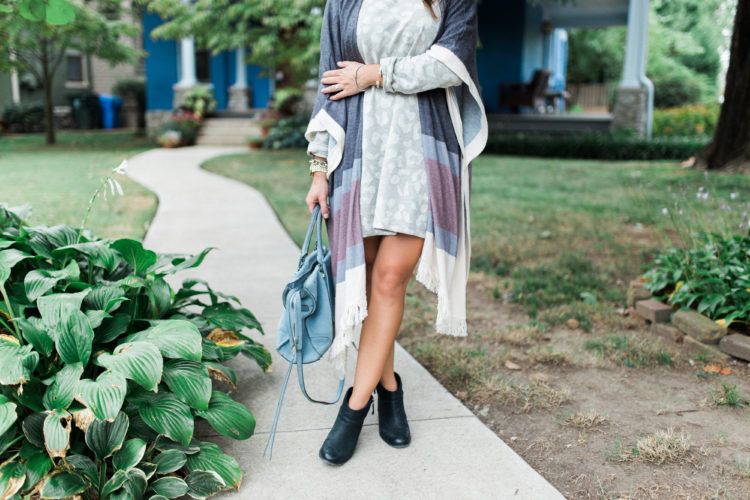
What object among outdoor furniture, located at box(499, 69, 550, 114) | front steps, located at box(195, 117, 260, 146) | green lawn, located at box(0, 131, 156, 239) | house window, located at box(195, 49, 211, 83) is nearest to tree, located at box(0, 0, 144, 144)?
green lawn, located at box(0, 131, 156, 239)

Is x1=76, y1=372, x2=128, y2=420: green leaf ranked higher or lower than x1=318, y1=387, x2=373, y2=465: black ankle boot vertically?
higher

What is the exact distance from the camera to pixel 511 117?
15.7 metres

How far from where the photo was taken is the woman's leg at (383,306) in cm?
224

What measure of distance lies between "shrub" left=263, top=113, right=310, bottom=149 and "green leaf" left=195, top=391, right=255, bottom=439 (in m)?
11.8

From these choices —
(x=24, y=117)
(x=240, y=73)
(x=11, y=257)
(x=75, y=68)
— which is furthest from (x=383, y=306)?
(x=75, y=68)

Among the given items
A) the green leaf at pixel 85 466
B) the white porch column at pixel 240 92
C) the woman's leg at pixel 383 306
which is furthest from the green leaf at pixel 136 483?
the white porch column at pixel 240 92

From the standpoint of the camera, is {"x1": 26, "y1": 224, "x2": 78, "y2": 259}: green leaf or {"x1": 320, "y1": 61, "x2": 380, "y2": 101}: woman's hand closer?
{"x1": 320, "y1": 61, "x2": 380, "y2": 101}: woman's hand

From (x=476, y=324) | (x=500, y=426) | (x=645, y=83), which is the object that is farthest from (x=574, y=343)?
(x=645, y=83)

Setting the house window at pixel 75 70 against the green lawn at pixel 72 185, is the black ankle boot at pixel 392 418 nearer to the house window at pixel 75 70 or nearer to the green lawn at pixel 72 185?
the green lawn at pixel 72 185

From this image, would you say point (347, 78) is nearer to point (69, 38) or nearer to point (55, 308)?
point (55, 308)

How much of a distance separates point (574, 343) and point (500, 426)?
3.63ft

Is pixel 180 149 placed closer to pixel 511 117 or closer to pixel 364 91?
pixel 511 117

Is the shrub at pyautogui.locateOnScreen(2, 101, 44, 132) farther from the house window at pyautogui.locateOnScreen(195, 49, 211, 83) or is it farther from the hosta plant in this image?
the hosta plant

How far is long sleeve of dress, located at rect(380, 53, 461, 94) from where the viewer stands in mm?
2074
